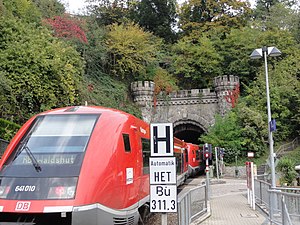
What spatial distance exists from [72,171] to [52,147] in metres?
0.83

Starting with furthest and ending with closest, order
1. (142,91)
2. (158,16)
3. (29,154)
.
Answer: (158,16)
(142,91)
(29,154)

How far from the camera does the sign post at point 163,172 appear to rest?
18.0ft

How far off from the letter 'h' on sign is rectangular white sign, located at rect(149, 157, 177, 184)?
106 mm

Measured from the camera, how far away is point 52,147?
279 inches

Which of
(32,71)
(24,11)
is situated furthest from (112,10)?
(32,71)

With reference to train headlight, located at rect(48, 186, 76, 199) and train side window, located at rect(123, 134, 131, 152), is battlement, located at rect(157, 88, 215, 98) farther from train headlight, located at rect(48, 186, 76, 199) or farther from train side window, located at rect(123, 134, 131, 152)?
train headlight, located at rect(48, 186, 76, 199)

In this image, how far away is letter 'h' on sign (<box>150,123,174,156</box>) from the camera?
5.64m

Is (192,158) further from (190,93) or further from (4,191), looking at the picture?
(4,191)

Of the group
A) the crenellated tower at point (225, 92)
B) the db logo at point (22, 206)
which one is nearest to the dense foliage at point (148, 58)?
the crenellated tower at point (225, 92)

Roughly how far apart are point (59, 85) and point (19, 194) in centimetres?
1556

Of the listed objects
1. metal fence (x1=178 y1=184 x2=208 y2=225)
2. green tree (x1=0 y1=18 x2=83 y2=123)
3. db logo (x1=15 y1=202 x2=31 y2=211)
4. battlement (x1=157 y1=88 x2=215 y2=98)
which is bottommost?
metal fence (x1=178 y1=184 x2=208 y2=225)

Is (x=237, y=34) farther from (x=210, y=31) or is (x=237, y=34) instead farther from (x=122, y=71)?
(x=122, y=71)

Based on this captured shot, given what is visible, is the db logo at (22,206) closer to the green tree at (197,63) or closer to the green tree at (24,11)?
the green tree at (24,11)

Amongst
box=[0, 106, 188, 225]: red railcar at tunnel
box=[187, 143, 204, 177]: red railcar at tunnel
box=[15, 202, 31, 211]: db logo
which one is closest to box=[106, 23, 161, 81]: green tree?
box=[187, 143, 204, 177]: red railcar at tunnel
